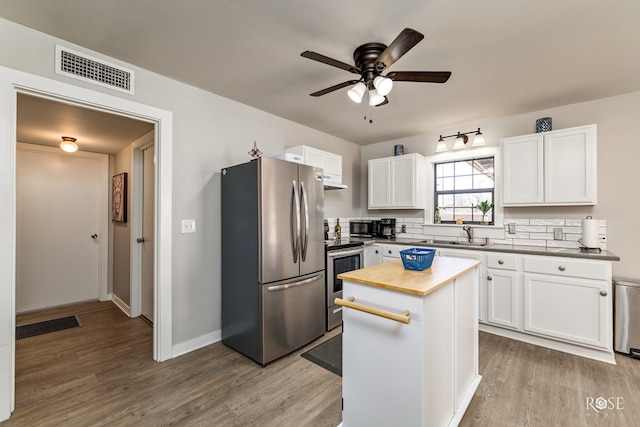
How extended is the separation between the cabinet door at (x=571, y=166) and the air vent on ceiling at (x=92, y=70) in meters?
4.18

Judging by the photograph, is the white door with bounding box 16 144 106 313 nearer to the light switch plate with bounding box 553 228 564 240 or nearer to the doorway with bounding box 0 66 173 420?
the doorway with bounding box 0 66 173 420

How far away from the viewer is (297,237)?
2.73m

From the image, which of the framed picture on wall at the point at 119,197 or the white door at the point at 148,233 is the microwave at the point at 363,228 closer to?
the white door at the point at 148,233

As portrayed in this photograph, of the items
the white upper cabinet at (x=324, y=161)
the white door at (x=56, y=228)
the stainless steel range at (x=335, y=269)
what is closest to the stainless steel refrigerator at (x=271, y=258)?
the stainless steel range at (x=335, y=269)

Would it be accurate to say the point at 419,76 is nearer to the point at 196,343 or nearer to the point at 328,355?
the point at 328,355

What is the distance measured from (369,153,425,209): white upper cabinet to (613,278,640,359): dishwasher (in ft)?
7.27

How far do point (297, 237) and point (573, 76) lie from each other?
2.93 metres

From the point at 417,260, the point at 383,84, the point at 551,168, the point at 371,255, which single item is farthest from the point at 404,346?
the point at 551,168

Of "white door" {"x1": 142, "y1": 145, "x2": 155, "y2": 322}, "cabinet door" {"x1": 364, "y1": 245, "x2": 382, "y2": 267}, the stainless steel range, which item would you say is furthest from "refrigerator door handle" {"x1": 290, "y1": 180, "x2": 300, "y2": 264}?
"white door" {"x1": 142, "y1": 145, "x2": 155, "y2": 322}

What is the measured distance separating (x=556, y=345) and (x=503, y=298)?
584 mm

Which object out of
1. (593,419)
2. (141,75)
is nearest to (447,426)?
(593,419)

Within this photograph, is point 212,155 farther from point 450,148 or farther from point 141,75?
point 450,148

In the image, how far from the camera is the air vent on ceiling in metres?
2.01

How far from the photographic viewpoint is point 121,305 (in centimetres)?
405
